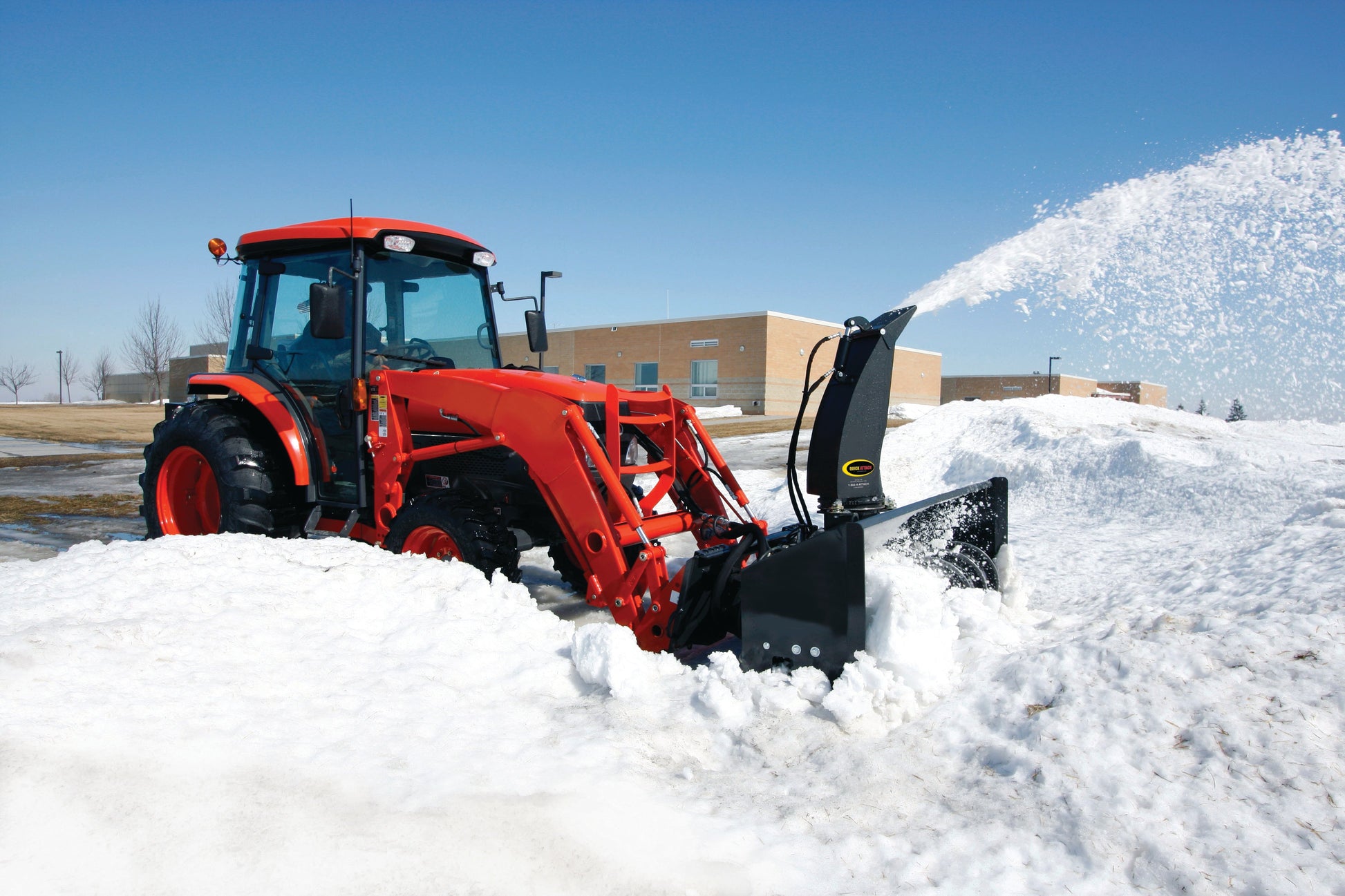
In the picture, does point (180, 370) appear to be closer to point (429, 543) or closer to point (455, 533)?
point (429, 543)

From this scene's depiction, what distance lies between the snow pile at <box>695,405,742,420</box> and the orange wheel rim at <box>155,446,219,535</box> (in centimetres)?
2673

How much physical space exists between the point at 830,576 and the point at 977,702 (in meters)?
0.71

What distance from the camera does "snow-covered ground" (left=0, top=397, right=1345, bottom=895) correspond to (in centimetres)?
230

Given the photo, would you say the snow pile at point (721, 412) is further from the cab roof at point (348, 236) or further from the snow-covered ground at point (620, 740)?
the snow-covered ground at point (620, 740)

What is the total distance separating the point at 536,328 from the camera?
19.9ft

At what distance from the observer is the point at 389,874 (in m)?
2.26

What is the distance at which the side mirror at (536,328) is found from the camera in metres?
6.02

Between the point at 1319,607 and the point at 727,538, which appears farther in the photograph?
the point at 727,538

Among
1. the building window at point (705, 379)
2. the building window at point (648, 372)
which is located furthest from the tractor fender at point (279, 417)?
the building window at point (648, 372)

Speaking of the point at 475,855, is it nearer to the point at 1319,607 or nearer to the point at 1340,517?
the point at 1319,607

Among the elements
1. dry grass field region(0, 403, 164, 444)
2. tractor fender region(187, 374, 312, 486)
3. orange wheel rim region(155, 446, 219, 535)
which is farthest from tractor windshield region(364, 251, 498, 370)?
dry grass field region(0, 403, 164, 444)

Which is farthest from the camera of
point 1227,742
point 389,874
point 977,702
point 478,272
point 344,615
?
point 478,272

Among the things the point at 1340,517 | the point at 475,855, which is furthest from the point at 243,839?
the point at 1340,517

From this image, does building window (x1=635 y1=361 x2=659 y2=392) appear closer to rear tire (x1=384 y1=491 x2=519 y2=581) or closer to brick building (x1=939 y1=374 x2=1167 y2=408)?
brick building (x1=939 y1=374 x2=1167 y2=408)
